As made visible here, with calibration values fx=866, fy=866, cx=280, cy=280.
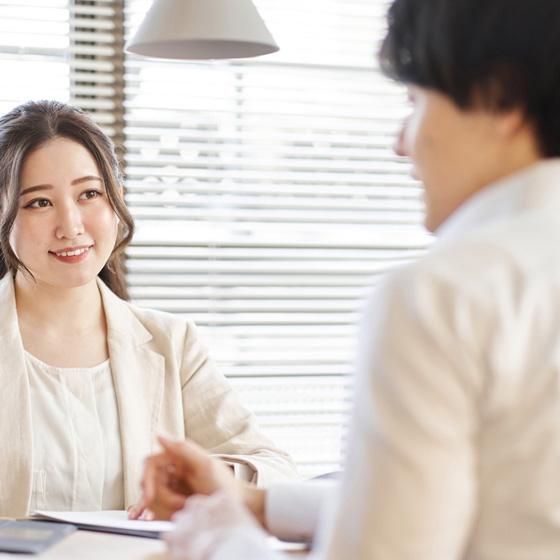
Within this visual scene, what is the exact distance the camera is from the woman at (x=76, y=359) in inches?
75.7

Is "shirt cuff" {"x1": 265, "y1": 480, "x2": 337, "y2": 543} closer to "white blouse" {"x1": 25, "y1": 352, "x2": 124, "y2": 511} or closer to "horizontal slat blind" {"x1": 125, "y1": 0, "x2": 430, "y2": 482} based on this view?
"white blouse" {"x1": 25, "y1": 352, "x2": 124, "y2": 511}

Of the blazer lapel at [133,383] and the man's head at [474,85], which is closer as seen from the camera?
the man's head at [474,85]

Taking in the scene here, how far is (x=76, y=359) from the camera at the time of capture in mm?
2057

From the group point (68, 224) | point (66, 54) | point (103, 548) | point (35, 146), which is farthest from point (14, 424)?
point (66, 54)

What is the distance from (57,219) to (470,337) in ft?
4.95

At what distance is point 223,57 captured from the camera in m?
1.89

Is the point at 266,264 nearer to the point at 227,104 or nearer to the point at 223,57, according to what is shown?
the point at 227,104

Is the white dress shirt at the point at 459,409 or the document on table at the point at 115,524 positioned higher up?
the white dress shirt at the point at 459,409

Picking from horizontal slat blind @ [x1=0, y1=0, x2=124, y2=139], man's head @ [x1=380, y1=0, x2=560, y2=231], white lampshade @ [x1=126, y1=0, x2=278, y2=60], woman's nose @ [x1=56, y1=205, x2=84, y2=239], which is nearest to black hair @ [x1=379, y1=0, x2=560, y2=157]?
man's head @ [x1=380, y1=0, x2=560, y2=231]

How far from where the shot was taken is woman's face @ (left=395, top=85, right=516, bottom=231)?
77 centimetres

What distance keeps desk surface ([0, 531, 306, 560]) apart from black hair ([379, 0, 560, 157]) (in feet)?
2.21

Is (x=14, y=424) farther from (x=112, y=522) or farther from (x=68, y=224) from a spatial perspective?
(x=112, y=522)

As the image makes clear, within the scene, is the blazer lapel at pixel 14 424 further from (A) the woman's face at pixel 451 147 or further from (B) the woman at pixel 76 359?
(A) the woman's face at pixel 451 147

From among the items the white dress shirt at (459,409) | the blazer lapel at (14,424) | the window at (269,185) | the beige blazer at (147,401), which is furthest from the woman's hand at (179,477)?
the window at (269,185)
